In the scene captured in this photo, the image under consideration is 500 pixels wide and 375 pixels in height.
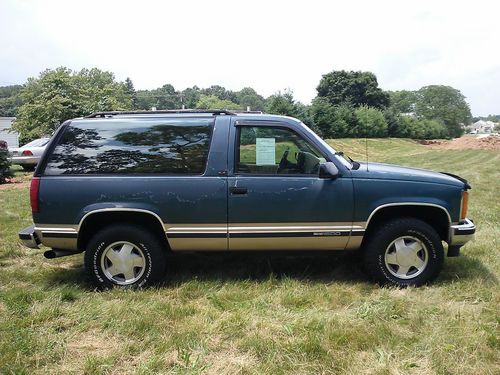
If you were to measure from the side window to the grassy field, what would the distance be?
1185 millimetres

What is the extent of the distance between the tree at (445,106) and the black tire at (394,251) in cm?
10063

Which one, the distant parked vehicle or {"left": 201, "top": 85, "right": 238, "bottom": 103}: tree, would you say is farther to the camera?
{"left": 201, "top": 85, "right": 238, "bottom": 103}: tree

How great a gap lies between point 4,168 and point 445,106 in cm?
10394

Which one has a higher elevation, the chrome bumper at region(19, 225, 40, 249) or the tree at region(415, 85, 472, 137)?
the tree at region(415, 85, 472, 137)

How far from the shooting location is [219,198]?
4207 mm

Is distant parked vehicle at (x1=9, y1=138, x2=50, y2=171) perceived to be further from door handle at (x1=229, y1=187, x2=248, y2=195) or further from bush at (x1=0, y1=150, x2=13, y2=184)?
door handle at (x1=229, y1=187, x2=248, y2=195)

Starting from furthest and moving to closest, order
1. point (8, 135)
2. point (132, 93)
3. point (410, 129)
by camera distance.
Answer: point (132, 93), point (410, 129), point (8, 135)

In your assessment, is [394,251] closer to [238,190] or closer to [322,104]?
[238,190]

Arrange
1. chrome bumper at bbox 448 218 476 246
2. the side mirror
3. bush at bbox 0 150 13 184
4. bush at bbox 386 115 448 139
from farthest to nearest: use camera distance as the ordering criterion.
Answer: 1. bush at bbox 386 115 448 139
2. bush at bbox 0 150 13 184
3. chrome bumper at bbox 448 218 476 246
4. the side mirror

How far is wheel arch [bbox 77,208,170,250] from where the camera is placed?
4.23 m

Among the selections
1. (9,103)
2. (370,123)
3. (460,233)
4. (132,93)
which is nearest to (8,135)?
(370,123)

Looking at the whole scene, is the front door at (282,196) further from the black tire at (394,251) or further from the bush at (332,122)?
the bush at (332,122)

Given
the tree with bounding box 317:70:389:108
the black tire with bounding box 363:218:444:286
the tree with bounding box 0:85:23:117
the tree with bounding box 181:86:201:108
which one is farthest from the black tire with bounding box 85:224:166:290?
the tree with bounding box 181:86:201:108

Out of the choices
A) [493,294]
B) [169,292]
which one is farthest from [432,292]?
[169,292]
